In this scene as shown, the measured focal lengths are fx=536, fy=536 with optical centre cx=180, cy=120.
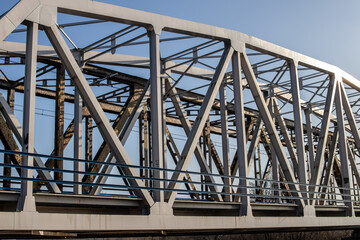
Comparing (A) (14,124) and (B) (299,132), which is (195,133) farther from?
(B) (299,132)

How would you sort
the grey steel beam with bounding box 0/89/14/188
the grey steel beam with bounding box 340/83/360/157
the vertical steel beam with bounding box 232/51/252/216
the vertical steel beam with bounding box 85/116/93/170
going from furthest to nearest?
the grey steel beam with bounding box 340/83/360/157 → the vertical steel beam with bounding box 85/116/93/170 → the grey steel beam with bounding box 0/89/14/188 → the vertical steel beam with bounding box 232/51/252/216

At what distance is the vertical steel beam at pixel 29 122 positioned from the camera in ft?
39.2

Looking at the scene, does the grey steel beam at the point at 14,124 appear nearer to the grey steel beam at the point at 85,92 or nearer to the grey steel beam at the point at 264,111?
the grey steel beam at the point at 85,92

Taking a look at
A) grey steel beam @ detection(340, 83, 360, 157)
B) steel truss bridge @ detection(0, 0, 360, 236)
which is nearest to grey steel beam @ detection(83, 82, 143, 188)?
steel truss bridge @ detection(0, 0, 360, 236)

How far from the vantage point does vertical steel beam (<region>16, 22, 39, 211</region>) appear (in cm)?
1196

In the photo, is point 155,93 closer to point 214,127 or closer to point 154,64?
point 154,64

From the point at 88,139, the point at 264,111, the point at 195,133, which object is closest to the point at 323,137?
the point at 264,111

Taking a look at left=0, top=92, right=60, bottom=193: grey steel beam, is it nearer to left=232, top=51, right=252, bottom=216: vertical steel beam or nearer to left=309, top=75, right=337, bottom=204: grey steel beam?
left=232, top=51, right=252, bottom=216: vertical steel beam

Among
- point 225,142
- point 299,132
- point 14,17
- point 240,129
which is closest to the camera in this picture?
point 14,17

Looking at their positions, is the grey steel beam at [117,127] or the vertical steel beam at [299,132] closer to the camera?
the vertical steel beam at [299,132]

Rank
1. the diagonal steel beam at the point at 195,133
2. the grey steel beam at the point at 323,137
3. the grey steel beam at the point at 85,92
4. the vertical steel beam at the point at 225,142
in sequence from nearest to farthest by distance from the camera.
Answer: the grey steel beam at the point at 85,92, the diagonal steel beam at the point at 195,133, the vertical steel beam at the point at 225,142, the grey steel beam at the point at 323,137

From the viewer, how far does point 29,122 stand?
12625mm

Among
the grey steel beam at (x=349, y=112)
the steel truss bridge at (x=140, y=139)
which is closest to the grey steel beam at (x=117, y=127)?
the steel truss bridge at (x=140, y=139)

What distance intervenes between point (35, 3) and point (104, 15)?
2.31 m
